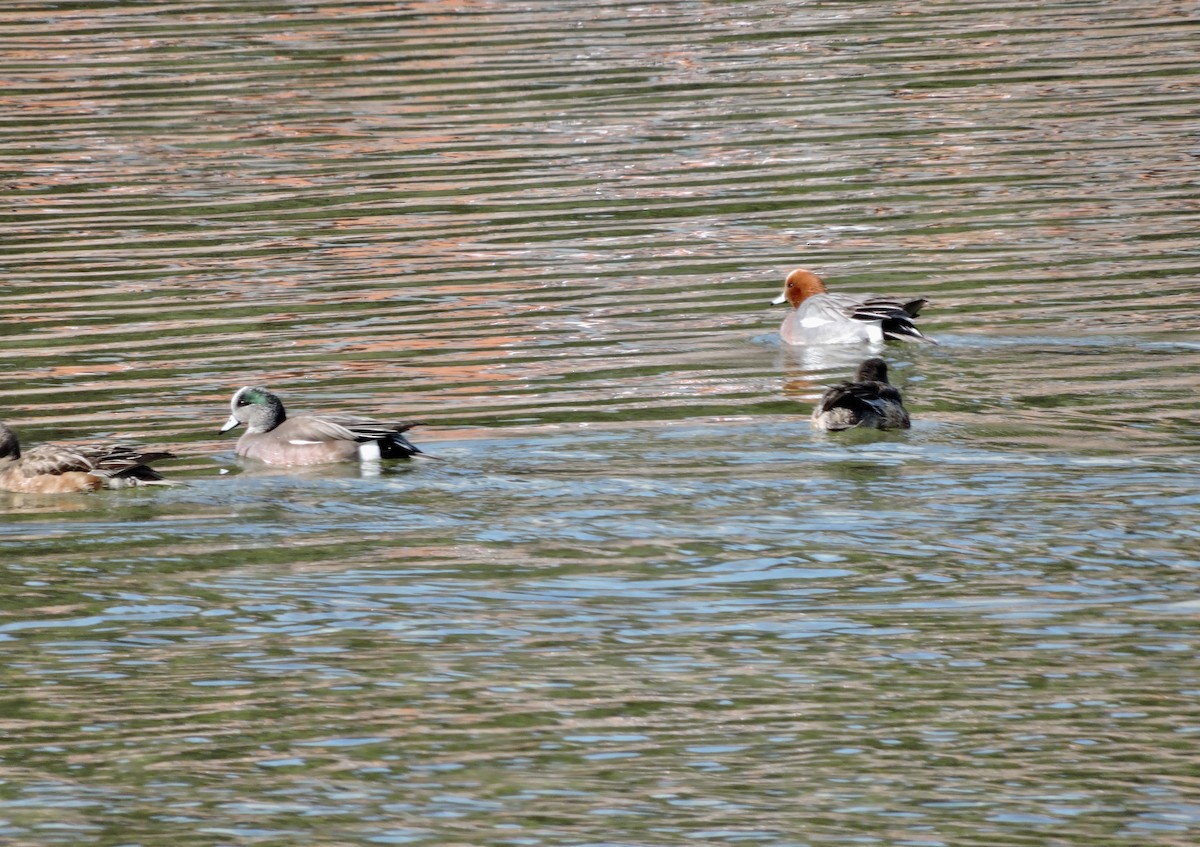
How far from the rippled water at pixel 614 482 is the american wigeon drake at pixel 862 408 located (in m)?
0.12

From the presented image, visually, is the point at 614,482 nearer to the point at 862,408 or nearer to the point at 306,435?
the point at 862,408

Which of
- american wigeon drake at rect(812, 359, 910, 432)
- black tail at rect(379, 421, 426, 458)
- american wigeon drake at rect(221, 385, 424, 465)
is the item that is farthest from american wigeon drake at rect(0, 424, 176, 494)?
american wigeon drake at rect(812, 359, 910, 432)

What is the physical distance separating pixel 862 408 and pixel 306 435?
2855mm

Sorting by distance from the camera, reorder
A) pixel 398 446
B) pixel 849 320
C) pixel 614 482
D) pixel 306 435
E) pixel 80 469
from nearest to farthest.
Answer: pixel 614 482 < pixel 80 469 < pixel 398 446 < pixel 306 435 < pixel 849 320

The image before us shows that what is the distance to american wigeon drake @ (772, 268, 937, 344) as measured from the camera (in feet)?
44.9

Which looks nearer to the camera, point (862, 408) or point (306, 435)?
point (862, 408)

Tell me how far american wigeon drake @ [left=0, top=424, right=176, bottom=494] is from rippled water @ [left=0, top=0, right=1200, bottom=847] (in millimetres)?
118

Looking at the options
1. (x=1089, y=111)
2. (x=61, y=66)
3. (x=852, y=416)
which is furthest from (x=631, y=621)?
(x=61, y=66)

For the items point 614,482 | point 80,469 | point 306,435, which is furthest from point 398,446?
point 80,469

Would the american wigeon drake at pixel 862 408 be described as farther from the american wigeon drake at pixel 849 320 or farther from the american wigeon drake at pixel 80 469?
the american wigeon drake at pixel 80 469

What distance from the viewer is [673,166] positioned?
20.7 m

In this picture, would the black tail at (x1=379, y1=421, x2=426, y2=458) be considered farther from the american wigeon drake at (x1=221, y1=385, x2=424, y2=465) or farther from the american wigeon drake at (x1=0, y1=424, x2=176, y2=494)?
the american wigeon drake at (x1=0, y1=424, x2=176, y2=494)

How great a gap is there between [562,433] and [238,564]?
8.08 ft

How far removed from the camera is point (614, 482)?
420 inches
